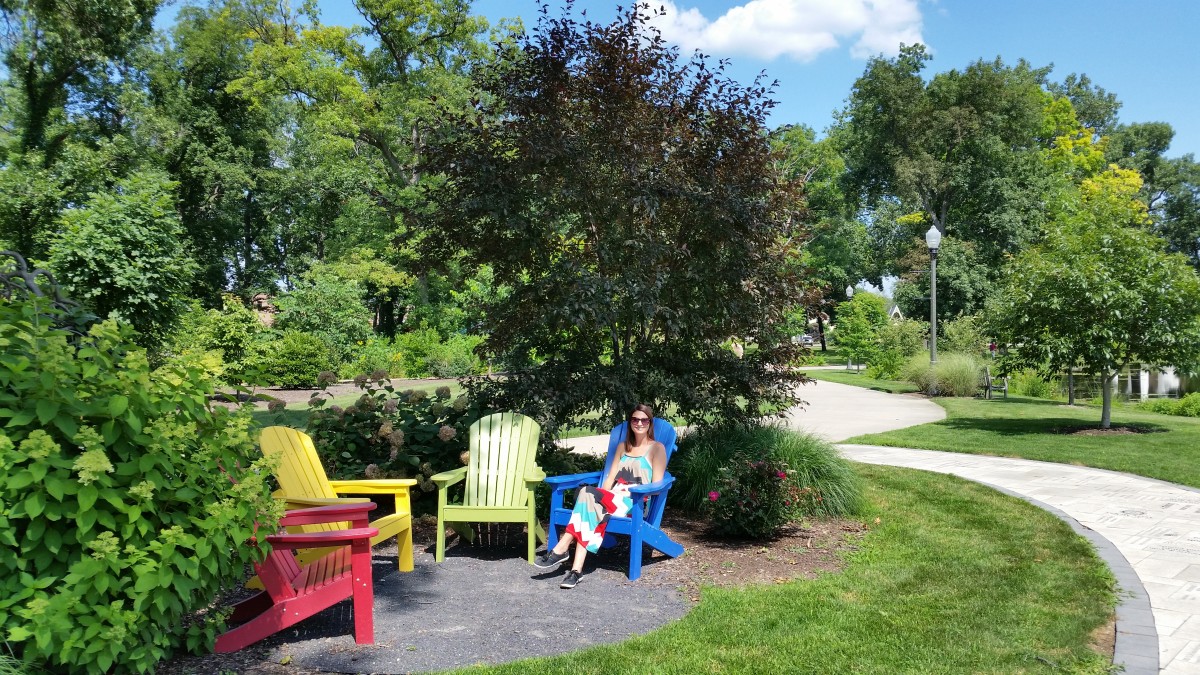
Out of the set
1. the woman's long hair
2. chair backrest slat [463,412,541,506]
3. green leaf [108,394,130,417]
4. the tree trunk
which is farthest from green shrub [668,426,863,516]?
the tree trunk

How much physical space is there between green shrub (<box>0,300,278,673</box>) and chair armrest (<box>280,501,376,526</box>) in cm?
77

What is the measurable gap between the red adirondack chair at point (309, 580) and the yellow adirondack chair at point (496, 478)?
1083mm

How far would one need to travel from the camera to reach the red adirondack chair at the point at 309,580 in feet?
11.2

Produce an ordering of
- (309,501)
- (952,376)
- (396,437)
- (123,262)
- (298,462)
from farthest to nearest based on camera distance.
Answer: (952,376), (123,262), (396,437), (298,462), (309,501)

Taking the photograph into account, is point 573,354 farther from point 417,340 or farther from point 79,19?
point 79,19

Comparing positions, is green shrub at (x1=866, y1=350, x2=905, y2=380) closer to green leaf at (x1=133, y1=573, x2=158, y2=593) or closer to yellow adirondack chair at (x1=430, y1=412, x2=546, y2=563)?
yellow adirondack chair at (x1=430, y1=412, x2=546, y2=563)

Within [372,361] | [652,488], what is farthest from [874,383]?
[652,488]

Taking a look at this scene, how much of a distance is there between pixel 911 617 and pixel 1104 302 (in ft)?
31.0

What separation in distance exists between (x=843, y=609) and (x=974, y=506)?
3.26 m

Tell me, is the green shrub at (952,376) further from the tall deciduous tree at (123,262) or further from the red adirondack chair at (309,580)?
the red adirondack chair at (309,580)

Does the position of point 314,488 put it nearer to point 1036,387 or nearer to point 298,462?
point 298,462

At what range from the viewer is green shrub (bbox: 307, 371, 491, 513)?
5941 millimetres

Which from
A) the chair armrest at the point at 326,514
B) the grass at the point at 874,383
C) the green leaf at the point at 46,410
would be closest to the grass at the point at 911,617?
the chair armrest at the point at 326,514

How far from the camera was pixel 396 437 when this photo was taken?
228 inches
